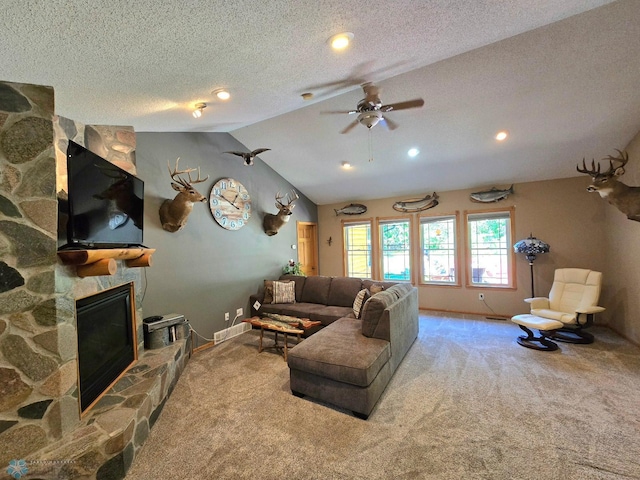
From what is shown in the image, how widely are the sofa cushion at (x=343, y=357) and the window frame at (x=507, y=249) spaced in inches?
144

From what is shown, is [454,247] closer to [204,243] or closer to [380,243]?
[380,243]

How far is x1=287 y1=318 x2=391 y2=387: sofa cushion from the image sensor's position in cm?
234

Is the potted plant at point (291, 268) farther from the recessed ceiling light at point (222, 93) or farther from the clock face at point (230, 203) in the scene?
the recessed ceiling light at point (222, 93)

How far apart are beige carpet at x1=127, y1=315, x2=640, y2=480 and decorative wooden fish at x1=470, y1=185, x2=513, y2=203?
286cm

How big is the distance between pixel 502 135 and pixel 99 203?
4935 millimetres

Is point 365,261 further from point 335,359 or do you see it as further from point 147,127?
point 147,127

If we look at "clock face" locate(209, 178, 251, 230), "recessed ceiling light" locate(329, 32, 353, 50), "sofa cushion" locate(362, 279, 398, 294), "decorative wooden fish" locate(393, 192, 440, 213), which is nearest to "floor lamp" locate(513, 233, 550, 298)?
"decorative wooden fish" locate(393, 192, 440, 213)

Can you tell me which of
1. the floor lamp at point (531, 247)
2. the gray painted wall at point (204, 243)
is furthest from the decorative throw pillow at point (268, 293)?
the floor lamp at point (531, 247)

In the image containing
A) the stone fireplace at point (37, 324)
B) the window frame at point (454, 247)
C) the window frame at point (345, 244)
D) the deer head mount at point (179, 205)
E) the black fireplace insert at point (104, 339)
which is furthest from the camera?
the window frame at point (345, 244)

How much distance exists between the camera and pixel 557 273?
439 cm

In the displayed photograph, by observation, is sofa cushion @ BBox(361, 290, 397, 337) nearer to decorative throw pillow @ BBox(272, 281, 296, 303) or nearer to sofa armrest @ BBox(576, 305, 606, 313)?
decorative throw pillow @ BBox(272, 281, 296, 303)

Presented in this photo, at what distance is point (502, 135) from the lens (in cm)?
396

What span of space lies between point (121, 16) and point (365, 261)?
6.12m

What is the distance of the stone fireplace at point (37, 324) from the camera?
5.29ft
